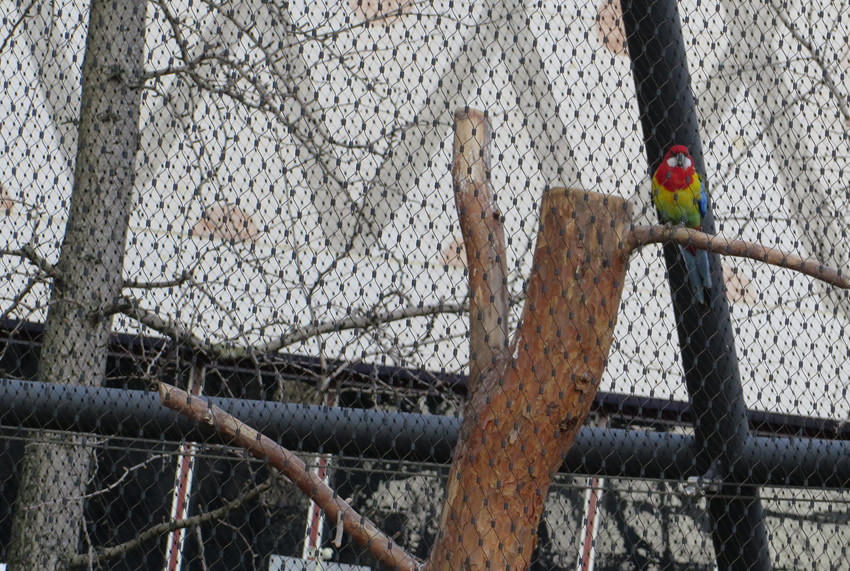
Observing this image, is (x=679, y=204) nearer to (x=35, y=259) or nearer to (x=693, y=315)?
(x=693, y=315)

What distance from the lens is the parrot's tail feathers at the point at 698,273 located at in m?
1.99

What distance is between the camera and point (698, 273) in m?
2.04

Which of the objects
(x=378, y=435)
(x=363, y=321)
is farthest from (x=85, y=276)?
(x=378, y=435)

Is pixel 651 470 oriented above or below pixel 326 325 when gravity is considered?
below

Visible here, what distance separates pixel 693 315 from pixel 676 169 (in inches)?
14.6

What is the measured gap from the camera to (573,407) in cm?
171

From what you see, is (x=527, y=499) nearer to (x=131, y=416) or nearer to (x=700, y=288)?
(x=700, y=288)

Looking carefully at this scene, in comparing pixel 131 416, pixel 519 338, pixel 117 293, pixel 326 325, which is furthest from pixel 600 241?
pixel 117 293

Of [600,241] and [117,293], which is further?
[117,293]

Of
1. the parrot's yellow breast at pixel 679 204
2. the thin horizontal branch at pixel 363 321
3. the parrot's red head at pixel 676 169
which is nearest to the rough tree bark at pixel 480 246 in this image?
the parrot's red head at pixel 676 169

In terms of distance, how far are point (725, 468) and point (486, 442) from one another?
1.74 feet

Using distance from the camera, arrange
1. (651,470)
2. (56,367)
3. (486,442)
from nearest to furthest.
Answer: (486,442), (651,470), (56,367)

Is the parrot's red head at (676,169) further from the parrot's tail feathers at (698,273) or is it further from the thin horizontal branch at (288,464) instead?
the thin horizontal branch at (288,464)

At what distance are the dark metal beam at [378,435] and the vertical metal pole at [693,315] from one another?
38mm
